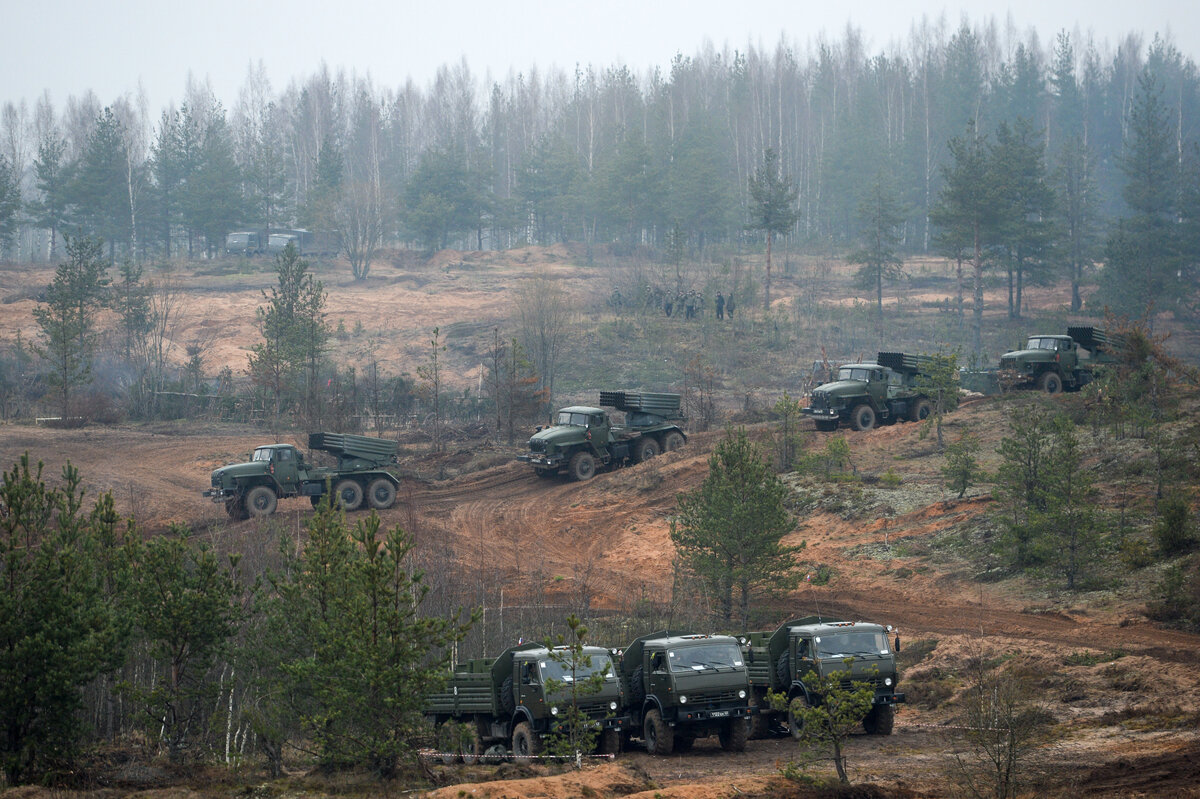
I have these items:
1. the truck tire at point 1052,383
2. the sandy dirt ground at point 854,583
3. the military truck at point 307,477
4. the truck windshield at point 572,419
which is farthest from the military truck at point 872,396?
the military truck at point 307,477

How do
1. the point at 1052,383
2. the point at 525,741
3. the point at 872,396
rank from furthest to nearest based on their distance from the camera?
the point at 1052,383 < the point at 872,396 < the point at 525,741

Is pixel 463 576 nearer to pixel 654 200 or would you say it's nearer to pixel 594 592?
pixel 594 592

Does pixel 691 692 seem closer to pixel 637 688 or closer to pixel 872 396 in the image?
pixel 637 688

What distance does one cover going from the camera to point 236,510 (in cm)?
2916

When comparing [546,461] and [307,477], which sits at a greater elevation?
[307,477]

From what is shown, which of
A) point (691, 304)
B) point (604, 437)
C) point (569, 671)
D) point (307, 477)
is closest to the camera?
point (569, 671)

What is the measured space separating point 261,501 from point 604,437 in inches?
434

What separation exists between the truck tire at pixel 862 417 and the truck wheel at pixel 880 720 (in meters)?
20.1

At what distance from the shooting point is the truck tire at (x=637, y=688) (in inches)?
630

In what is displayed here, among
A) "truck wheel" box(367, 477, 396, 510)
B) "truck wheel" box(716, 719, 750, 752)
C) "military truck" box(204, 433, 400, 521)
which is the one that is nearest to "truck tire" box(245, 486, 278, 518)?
"military truck" box(204, 433, 400, 521)

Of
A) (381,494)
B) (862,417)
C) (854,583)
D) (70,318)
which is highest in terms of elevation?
(70,318)

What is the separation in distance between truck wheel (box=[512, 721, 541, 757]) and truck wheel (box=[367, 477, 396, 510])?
17.5 meters

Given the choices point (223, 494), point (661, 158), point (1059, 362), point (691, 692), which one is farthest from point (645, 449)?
point (661, 158)

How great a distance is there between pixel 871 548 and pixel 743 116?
2784 inches
